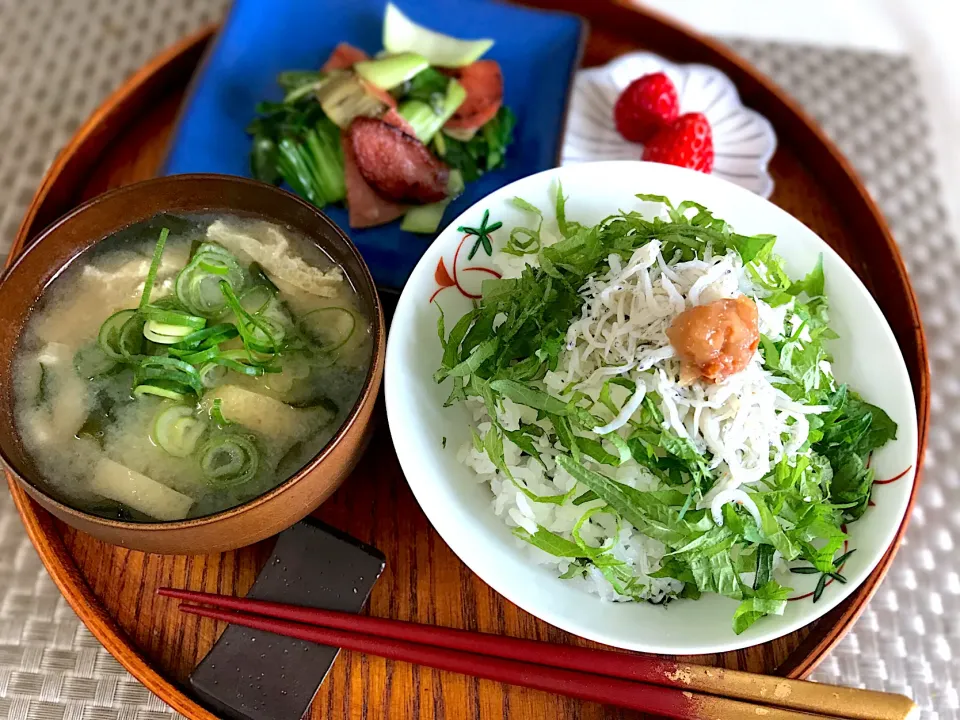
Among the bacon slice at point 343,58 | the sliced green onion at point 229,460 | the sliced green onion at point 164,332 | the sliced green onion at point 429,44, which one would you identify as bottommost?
the sliced green onion at point 229,460

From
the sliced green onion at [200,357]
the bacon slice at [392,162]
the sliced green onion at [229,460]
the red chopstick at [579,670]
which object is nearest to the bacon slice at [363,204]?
the bacon slice at [392,162]

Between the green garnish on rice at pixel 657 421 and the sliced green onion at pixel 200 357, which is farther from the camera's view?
the sliced green onion at pixel 200 357

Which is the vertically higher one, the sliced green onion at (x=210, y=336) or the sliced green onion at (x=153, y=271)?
the sliced green onion at (x=153, y=271)

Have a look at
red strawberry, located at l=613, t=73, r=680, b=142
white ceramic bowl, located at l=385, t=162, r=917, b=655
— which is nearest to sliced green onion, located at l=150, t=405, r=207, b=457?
white ceramic bowl, located at l=385, t=162, r=917, b=655

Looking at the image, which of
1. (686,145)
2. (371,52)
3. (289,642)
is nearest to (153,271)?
(289,642)

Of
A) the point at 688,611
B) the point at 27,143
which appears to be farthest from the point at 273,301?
the point at 27,143

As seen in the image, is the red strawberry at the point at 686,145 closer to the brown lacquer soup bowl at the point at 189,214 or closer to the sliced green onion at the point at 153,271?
the brown lacquer soup bowl at the point at 189,214

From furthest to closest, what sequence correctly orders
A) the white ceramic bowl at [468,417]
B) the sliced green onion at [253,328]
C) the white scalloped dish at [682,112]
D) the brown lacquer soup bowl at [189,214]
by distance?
the white scalloped dish at [682,112], the sliced green onion at [253,328], the white ceramic bowl at [468,417], the brown lacquer soup bowl at [189,214]
